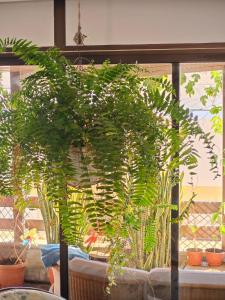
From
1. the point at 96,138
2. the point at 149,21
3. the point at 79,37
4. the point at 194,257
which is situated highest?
the point at 149,21

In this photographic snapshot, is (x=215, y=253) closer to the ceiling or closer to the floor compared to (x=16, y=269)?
closer to the ceiling

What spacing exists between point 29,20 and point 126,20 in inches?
24.5

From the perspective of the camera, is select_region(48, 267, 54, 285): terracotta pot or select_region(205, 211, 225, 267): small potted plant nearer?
select_region(205, 211, 225, 267): small potted plant

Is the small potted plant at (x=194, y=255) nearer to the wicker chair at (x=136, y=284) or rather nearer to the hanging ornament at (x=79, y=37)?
the wicker chair at (x=136, y=284)

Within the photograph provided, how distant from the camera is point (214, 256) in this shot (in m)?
2.52

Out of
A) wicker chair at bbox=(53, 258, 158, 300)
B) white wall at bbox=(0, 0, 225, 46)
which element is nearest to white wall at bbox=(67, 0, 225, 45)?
white wall at bbox=(0, 0, 225, 46)

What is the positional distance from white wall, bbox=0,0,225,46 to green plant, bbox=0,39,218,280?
1.08m

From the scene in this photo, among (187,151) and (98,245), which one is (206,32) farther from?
(98,245)

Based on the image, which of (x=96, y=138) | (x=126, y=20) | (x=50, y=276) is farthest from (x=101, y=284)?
(x=126, y=20)

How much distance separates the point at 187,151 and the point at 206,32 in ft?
4.13

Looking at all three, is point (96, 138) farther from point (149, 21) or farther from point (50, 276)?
point (50, 276)

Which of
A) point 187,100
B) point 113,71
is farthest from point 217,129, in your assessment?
point 113,71

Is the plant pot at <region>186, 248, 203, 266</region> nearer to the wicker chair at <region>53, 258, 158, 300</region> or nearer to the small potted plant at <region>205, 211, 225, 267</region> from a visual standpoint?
the small potted plant at <region>205, 211, 225, 267</region>

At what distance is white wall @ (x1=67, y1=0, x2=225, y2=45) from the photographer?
242cm
